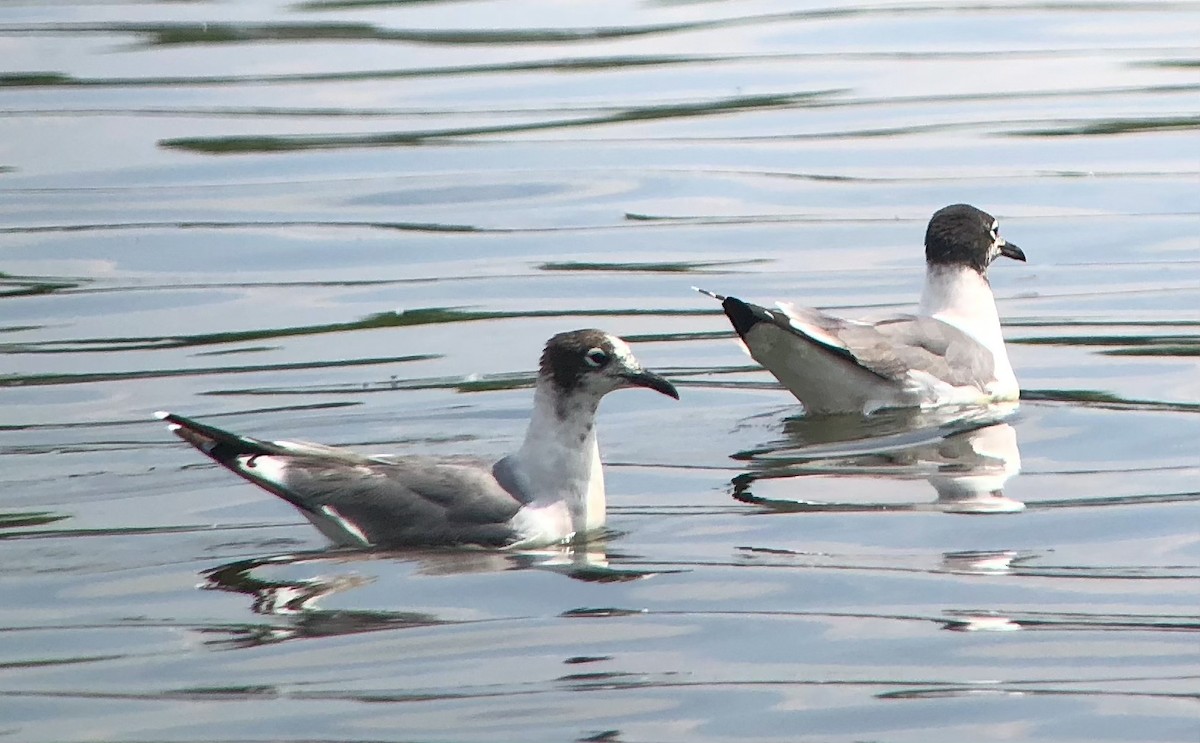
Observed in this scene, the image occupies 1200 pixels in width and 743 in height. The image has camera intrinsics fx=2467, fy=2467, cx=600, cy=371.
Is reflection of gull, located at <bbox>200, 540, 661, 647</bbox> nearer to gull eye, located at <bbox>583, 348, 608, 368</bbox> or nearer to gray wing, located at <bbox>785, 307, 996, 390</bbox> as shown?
gull eye, located at <bbox>583, 348, 608, 368</bbox>

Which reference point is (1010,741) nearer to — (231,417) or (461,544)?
(461,544)

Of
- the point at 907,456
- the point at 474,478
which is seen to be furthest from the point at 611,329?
the point at 474,478

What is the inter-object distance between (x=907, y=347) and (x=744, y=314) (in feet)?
3.39

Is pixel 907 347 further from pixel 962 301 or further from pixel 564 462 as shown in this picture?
pixel 564 462

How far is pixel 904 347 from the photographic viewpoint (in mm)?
12953

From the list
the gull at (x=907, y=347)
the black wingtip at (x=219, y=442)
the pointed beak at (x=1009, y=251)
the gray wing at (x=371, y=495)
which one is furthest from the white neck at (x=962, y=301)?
the black wingtip at (x=219, y=442)

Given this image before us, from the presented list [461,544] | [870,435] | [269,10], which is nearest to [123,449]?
[461,544]

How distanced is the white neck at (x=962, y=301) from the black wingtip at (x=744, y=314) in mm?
1460

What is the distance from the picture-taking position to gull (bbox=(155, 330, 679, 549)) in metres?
9.82

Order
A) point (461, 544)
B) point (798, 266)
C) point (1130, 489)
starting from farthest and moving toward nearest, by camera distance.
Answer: point (798, 266)
point (1130, 489)
point (461, 544)

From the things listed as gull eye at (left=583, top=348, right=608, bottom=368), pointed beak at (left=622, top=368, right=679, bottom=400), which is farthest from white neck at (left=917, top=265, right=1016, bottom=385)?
gull eye at (left=583, top=348, right=608, bottom=368)

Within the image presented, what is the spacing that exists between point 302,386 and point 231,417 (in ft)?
2.75

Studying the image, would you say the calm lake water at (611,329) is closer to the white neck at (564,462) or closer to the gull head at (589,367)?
the white neck at (564,462)

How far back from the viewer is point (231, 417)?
1234 centimetres
